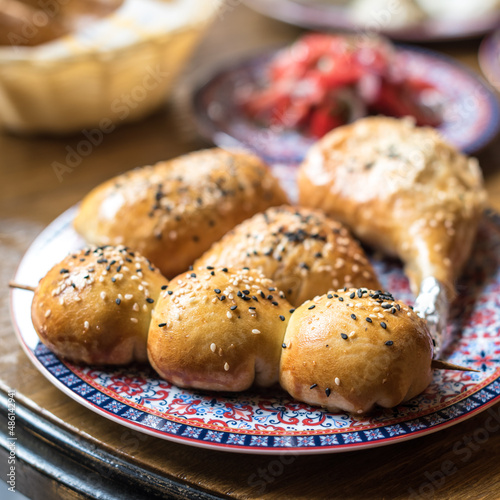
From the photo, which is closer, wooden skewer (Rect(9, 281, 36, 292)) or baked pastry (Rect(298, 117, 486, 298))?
wooden skewer (Rect(9, 281, 36, 292))

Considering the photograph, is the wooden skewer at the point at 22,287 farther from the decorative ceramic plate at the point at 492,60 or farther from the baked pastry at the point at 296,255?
the decorative ceramic plate at the point at 492,60

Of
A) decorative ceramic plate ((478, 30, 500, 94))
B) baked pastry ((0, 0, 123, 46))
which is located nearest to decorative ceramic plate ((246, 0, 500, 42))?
decorative ceramic plate ((478, 30, 500, 94))

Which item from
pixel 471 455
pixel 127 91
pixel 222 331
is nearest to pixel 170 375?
pixel 222 331

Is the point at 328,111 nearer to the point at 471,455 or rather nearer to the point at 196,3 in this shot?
the point at 196,3

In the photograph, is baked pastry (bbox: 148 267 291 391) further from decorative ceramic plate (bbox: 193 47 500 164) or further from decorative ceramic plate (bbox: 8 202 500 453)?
decorative ceramic plate (bbox: 193 47 500 164)

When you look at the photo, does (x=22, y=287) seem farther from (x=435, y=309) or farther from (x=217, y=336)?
(x=435, y=309)
